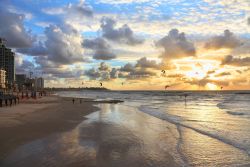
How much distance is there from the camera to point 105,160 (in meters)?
13.0

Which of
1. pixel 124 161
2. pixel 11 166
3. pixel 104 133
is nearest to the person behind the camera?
pixel 11 166

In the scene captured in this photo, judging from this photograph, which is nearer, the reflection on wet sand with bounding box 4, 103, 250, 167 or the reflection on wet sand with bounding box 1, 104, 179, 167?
the reflection on wet sand with bounding box 1, 104, 179, 167

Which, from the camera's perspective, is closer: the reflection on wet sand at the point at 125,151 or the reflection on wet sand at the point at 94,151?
the reflection on wet sand at the point at 94,151

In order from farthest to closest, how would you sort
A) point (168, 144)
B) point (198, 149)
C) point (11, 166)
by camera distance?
point (168, 144) < point (198, 149) < point (11, 166)

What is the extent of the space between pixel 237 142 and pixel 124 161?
30.4ft

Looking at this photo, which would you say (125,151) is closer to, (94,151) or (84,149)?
(94,151)

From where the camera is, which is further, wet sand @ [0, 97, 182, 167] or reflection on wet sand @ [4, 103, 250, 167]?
reflection on wet sand @ [4, 103, 250, 167]

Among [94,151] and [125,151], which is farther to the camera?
[125,151]

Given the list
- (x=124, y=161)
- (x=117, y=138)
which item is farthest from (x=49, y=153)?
(x=117, y=138)

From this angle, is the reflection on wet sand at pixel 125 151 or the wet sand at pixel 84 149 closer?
the wet sand at pixel 84 149

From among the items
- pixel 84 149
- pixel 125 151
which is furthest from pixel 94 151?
pixel 125 151

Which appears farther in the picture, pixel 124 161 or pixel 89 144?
pixel 89 144

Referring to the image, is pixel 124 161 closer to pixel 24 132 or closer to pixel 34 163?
pixel 34 163

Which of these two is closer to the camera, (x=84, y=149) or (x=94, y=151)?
(x=94, y=151)
